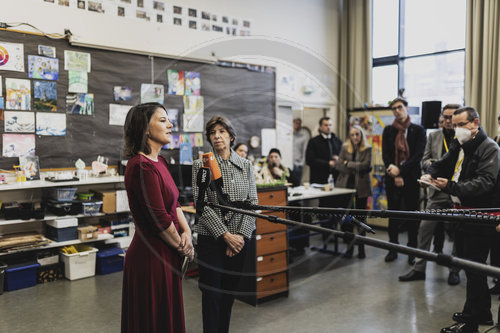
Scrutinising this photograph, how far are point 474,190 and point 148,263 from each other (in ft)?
7.23

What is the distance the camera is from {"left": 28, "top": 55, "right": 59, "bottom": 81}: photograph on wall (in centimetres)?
418

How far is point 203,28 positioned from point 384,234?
374cm

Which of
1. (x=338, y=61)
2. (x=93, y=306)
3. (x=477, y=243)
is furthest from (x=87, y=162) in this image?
(x=338, y=61)

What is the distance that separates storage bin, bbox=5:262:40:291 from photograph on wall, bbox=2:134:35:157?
1055 millimetres

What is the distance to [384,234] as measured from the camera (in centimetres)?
602

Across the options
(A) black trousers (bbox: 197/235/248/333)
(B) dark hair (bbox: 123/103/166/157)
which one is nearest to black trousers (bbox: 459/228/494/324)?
(A) black trousers (bbox: 197/235/248/333)

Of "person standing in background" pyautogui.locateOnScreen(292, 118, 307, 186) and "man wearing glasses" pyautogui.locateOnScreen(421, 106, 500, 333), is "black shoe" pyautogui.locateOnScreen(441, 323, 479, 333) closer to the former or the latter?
"man wearing glasses" pyautogui.locateOnScreen(421, 106, 500, 333)

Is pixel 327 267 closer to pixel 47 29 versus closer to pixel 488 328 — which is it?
pixel 488 328

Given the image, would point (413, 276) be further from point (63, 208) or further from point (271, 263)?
point (63, 208)

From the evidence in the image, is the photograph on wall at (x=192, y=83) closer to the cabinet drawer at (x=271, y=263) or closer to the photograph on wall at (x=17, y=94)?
the photograph on wall at (x=17, y=94)

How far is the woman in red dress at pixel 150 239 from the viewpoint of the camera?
1.85m

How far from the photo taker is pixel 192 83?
17.7ft

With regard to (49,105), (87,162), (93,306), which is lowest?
(93,306)

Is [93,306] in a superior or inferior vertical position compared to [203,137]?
inferior
